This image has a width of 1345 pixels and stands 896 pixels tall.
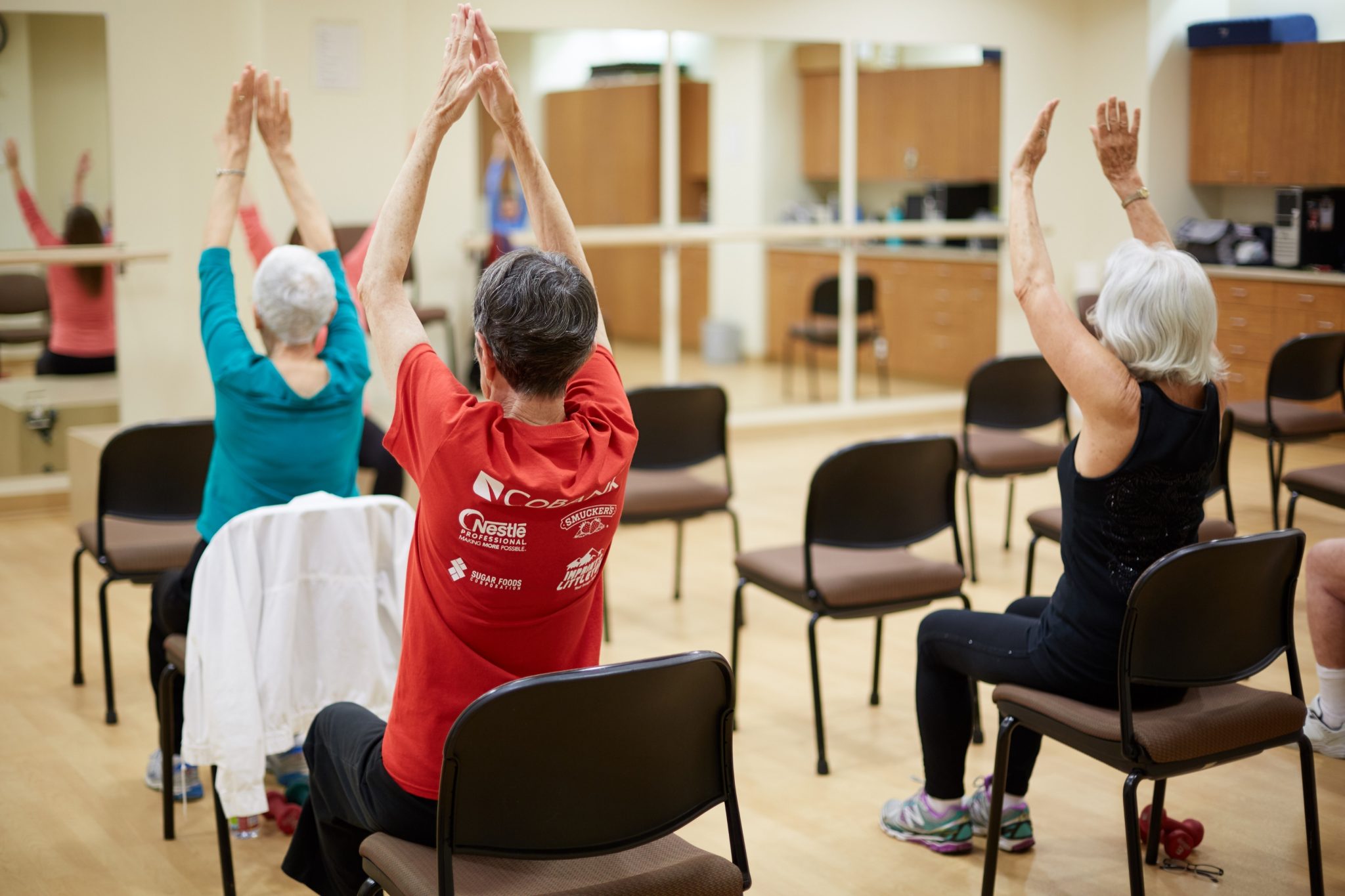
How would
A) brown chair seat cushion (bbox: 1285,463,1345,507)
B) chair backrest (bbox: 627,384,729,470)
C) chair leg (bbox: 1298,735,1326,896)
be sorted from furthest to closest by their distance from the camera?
1. chair backrest (bbox: 627,384,729,470)
2. brown chair seat cushion (bbox: 1285,463,1345,507)
3. chair leg (bbox: 1298,735,1326,896)

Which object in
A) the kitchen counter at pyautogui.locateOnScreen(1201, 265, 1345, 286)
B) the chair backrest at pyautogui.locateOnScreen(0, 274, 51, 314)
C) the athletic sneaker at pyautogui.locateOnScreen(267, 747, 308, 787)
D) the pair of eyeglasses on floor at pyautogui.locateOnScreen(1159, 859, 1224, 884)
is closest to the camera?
the pair of eyeglasses on floor at pyautogui.locateOnScreen(1159, 859, 1224, 884)

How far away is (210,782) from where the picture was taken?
331 centimetres

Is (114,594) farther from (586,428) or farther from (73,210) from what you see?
(586,428)

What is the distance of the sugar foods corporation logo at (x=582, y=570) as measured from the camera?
1.86m

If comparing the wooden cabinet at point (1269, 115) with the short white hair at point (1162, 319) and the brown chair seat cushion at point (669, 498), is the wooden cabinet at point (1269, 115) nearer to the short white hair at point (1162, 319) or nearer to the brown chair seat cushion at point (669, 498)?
the brown chair seat cushion at point (669, 498)

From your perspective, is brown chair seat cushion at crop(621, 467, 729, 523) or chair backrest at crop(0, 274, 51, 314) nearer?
brown chair seat cushion at crop(621, 467, 729, 523)

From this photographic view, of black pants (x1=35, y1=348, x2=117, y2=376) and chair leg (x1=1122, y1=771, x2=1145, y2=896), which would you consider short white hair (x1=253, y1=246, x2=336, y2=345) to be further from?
black pants (x1=35, y1=348, x2=117, y2=376)

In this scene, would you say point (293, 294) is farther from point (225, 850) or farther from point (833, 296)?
point (833, 296)

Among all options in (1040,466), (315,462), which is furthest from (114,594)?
(1040,466)

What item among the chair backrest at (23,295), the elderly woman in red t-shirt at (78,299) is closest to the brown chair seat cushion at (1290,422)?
the elderly woman in red t-shirt at (78,299)

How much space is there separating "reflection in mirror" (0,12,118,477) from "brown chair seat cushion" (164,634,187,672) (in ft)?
11.3

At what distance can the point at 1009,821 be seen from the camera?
113 inches

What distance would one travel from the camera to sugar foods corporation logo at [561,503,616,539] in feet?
6.00

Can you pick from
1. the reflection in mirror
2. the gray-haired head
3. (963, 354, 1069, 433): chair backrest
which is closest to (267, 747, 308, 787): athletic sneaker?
the gray-haired head
